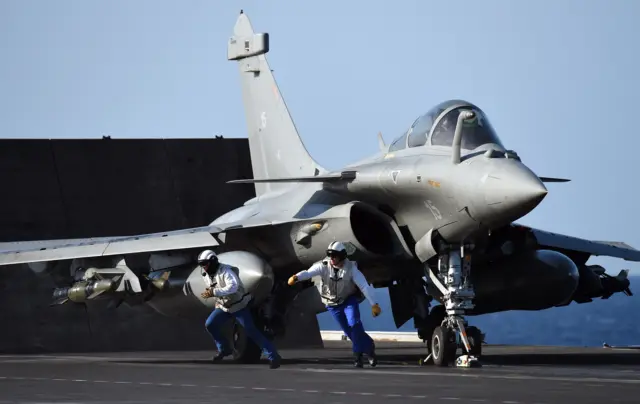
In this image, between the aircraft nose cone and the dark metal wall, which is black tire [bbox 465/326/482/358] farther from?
the dark metal wall

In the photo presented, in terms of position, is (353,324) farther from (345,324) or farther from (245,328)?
(245,328)

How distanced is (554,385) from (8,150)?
56.7 feet

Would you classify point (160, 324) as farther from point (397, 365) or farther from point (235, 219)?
point (397, 365)

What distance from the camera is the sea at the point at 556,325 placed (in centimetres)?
8688

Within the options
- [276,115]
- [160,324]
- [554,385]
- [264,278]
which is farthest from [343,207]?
[160,324]

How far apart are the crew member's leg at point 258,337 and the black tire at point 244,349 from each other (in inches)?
59.0

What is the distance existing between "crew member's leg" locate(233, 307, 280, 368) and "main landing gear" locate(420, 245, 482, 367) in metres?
1.87

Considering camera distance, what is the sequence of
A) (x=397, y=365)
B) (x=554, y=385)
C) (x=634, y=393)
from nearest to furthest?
(x=634, y=393) < (x=554, y=385) < (x=397, y=365)

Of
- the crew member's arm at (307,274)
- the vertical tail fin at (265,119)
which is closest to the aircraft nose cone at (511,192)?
the crew member's arm at (307,274)

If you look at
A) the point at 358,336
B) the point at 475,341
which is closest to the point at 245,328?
the point at 358,336

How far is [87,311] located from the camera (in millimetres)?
25578

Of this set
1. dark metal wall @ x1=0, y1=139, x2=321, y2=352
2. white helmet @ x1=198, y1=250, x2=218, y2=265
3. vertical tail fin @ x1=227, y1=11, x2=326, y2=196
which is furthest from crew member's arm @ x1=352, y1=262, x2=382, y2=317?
dark metal wall @ x1=0, y1=139, x2=321, y2=352

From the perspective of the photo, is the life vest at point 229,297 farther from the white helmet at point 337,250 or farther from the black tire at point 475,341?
the black tire at point 475,341

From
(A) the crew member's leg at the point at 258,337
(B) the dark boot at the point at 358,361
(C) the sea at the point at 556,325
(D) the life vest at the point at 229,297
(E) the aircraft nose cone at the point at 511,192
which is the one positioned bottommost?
(C) the sea at the point at 556,325
